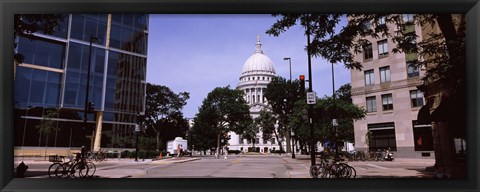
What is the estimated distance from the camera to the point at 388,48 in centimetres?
3253

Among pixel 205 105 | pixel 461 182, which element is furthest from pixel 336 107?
pixel 461 182

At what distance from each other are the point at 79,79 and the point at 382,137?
31.5 meters

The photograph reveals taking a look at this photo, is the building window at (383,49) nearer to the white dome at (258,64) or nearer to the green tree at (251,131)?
the white dome at (258,64)

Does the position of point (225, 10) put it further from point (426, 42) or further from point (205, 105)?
point (205, 105)

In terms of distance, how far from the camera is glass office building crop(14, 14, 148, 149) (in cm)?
3025

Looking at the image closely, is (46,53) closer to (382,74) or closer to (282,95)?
(382,74)

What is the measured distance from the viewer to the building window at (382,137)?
113 feet

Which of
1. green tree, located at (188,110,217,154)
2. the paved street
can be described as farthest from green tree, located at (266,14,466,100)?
green tree, located at (188,110,217,154)

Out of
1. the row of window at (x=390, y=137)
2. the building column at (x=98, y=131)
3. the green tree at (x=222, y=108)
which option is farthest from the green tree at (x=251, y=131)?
the building column at (x=98, y=131)

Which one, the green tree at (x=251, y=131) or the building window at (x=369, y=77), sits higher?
the building window at (x=369, y=77)

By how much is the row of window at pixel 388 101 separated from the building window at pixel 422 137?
2.02 metres

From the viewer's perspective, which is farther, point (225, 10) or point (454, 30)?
point (454, 30)
